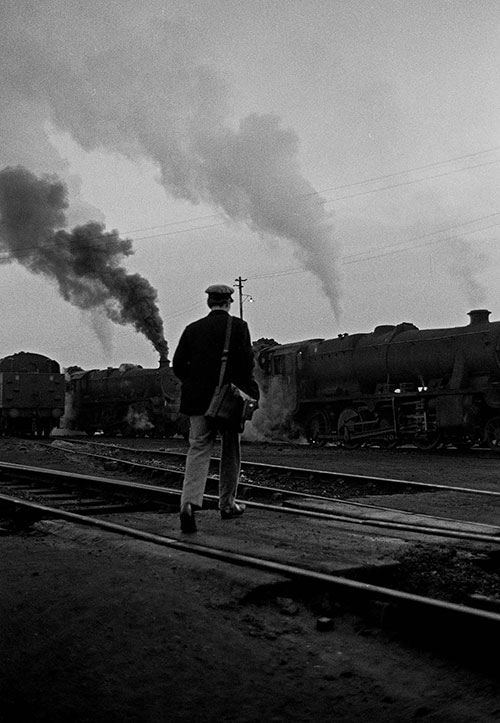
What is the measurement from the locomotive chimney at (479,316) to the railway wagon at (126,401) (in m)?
12.2

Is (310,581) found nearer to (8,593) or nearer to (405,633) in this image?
(405,633)

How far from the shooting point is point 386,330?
2020 cm

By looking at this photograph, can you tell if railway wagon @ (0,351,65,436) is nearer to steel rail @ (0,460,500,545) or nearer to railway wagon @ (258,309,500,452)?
railway wagon @ (258,309,500,452)

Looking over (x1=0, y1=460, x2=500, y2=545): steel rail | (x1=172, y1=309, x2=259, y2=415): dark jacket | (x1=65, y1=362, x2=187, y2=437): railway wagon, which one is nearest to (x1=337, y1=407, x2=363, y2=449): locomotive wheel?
(x1=65, y1=362, x2=187, y2=437): railway wagon

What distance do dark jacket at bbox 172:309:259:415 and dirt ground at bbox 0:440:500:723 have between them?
71.0 inches

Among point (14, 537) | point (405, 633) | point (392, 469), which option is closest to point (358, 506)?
point (14, 537)

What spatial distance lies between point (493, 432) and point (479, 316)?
286 centimetres

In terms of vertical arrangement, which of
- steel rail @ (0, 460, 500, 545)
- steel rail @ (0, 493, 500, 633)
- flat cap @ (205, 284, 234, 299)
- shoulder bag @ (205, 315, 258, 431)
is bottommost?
steel rail @ (0, 493, 500, 633)

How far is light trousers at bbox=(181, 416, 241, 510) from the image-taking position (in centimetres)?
559

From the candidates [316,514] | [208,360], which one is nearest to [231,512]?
[316,514]

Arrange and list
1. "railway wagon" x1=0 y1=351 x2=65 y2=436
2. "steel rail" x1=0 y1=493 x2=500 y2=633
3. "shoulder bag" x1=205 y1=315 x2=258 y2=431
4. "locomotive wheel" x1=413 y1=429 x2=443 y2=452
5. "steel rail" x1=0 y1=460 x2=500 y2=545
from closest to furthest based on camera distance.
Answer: "steel rail" x1=0 y1=493 x2=500 y2=633 < "steel rail" x1=0 y1=460 x2=500 y2=545 < "shoulder bag" x1=205 y1=315 x2=258 y2=431 < "locomotive wheel" x1=413 y1=429 x2=443 y2=452 < "railway wagon" x1=0 y1=351 x2=65 y2=436

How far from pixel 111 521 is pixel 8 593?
230 centimetres

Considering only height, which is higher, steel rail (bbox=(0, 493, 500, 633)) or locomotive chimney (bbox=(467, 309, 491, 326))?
locomotive chimney (bbox=(467, 309, 491, 326))

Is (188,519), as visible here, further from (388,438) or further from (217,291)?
(388,438)
